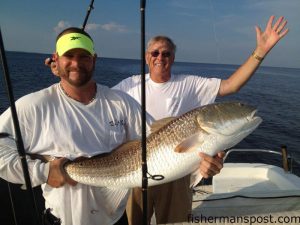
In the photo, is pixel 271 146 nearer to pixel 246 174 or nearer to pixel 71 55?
pixel 246 174

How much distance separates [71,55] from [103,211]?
1.61 meters

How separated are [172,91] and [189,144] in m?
1.94

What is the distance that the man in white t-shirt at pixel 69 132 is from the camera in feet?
9.69

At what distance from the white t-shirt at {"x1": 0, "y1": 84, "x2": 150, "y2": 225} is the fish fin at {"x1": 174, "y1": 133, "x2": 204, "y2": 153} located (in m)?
0.63

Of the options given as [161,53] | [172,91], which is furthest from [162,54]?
[172,91]

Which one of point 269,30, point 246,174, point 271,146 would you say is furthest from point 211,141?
point 271,146

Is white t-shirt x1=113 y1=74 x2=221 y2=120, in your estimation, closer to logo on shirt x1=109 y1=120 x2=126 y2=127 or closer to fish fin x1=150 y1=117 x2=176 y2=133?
fish fin x1=150 y1=117 x2=176 y2=133

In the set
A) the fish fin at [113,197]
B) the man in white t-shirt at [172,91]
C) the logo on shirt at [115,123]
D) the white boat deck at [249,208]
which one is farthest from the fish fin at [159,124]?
the white boat deck at [249,208]

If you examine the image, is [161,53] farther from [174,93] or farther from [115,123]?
[115,123]

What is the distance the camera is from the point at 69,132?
3.04 metres

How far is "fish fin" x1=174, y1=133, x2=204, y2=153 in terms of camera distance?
3.05m

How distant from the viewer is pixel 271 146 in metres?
17.9

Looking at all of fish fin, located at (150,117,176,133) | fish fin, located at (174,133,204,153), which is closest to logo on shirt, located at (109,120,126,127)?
fish fin, located at (150,117,176,133)

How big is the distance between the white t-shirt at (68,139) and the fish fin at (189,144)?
0.63 metres
